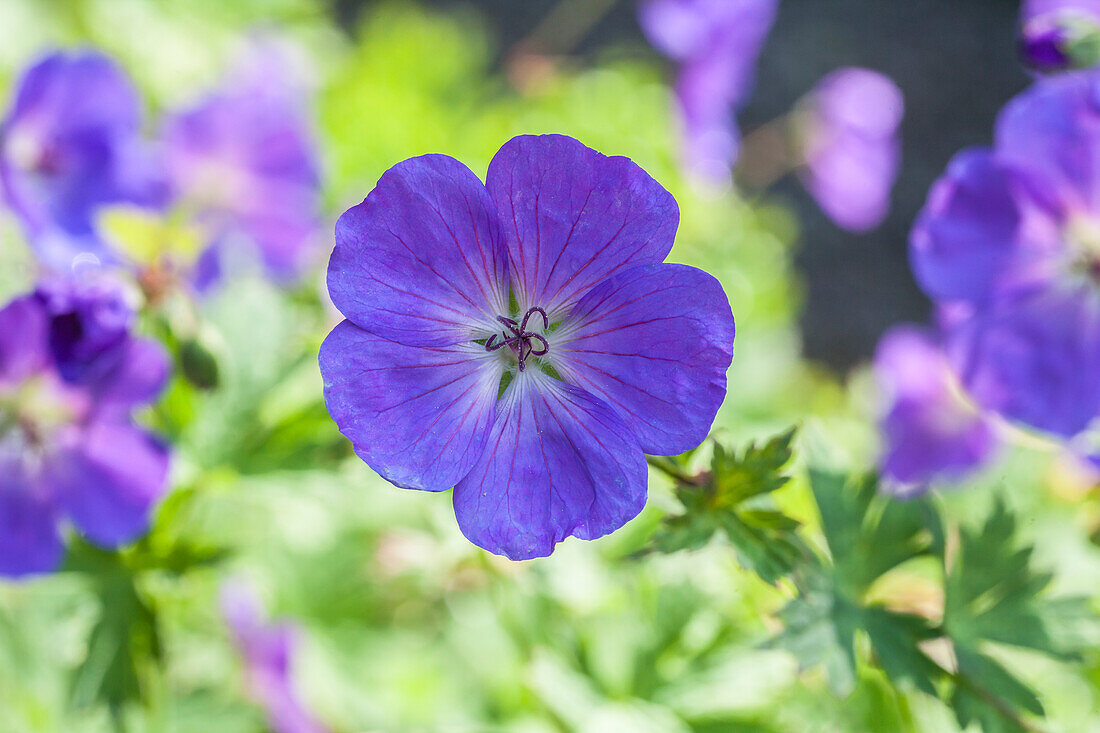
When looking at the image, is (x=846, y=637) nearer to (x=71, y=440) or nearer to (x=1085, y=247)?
(x=1085, y=247)

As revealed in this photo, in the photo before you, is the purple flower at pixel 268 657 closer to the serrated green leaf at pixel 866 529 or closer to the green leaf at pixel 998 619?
the serrated green leaf at pixel 866 529

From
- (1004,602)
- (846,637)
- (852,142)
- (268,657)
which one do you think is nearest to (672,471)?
(846,637)

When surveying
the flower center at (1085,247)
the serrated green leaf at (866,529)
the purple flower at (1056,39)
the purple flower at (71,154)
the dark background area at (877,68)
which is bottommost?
the dark background area at (877,68)

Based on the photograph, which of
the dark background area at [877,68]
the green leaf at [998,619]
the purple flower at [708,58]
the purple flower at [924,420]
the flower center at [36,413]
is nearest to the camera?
the green leaf at [998,619]

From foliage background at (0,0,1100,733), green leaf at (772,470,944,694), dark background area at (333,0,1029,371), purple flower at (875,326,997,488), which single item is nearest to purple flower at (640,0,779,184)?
foliage background at (0,0,1100,733)

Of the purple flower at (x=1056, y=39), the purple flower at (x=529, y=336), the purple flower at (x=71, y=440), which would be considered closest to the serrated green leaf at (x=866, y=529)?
the purple flower at (x=529, y=336)

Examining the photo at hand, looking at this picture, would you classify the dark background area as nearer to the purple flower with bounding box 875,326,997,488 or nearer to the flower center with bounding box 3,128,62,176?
the purple flower with bounding box 875,326,997,488
